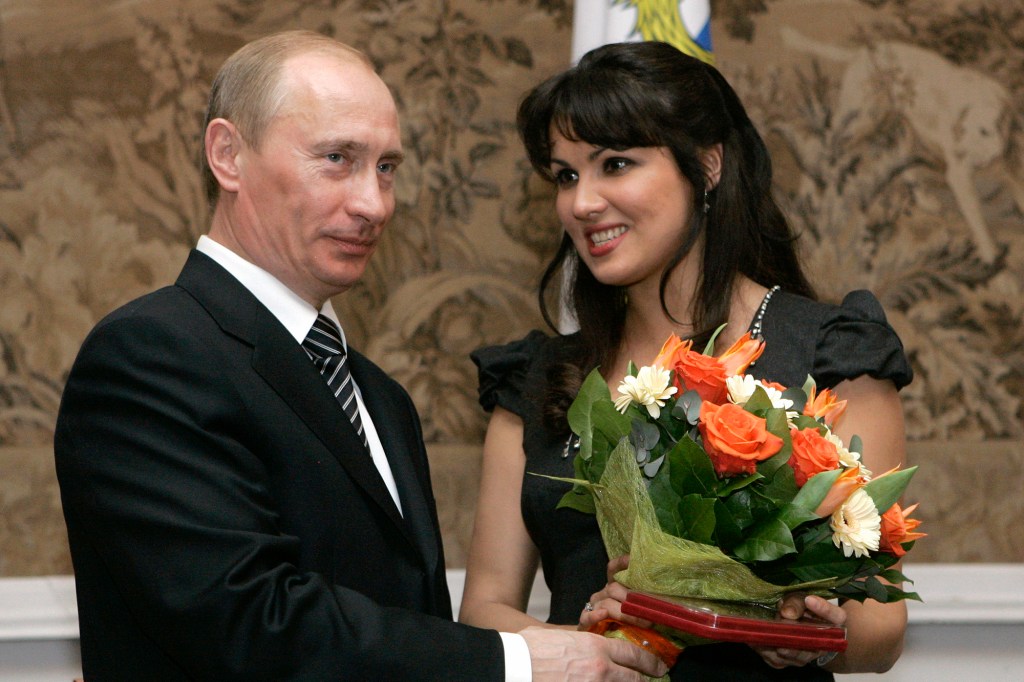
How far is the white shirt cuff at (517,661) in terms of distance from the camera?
1.98 m

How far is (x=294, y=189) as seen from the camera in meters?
2.15

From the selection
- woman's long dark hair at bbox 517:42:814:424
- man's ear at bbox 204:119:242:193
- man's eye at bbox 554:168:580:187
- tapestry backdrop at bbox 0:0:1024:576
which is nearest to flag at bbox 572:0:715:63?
tapestry backdrop at bbox 0:0:1024:576

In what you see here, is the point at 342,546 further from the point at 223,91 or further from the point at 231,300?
the point at 223,91

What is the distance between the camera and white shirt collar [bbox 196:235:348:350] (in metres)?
2.16

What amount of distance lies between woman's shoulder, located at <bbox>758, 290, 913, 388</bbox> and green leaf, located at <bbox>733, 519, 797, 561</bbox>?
693 mm

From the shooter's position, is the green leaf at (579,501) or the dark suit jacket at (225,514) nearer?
the dark suit jacket at (225,514)

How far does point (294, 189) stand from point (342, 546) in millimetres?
660

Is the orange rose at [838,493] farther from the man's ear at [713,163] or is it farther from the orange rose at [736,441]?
the man's ear at [713,163]

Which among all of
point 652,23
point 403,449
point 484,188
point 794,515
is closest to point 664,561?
point 794,515

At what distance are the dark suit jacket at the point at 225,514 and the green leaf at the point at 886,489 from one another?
0.70m

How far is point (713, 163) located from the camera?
112 inches

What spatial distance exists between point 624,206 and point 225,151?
951 millimetres

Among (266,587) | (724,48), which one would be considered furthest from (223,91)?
(724,48)

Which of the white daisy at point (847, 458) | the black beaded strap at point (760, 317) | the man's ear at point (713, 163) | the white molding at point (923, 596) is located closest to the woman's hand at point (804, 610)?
the white daisy at point (847, 458)
